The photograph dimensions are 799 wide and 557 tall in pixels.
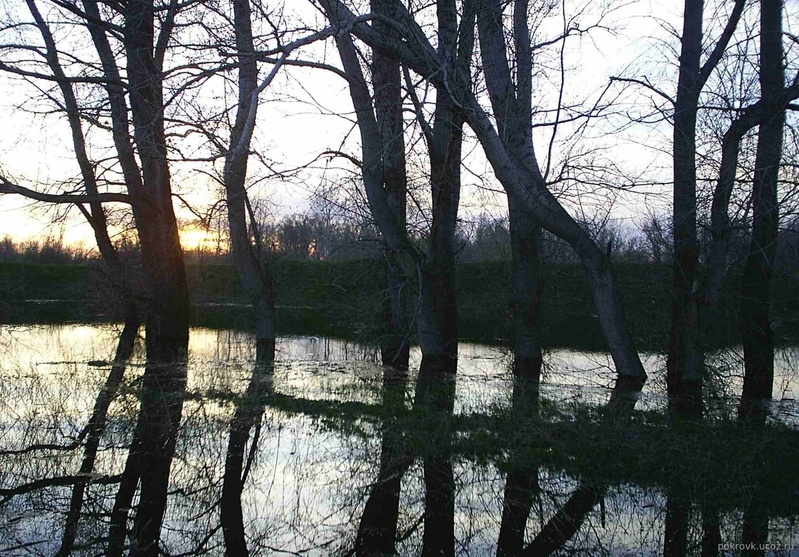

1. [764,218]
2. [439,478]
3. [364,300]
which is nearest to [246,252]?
[364,300]

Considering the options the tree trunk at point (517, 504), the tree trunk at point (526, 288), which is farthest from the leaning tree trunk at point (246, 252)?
the tree trunk at point (517, 504)

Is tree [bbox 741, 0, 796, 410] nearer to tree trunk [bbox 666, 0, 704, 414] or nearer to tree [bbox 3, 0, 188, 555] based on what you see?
tree trunk [bbox 666, 0, 704, 414]

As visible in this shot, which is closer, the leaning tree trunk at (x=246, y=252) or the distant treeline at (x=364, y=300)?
the leaning tree trunk at (x=246, y=252)

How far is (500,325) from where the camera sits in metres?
24.7

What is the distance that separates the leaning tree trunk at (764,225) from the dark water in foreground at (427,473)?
0.57 metres

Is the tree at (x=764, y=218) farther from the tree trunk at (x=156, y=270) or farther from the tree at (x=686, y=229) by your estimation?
the tree trunk at (x=156, y=270)

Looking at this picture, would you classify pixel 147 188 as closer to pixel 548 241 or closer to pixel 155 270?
pixel 155 270

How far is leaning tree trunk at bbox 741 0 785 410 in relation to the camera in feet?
30.5

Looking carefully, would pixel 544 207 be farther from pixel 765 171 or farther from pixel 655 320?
pixel 655 320

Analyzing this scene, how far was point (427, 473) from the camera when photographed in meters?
6.41

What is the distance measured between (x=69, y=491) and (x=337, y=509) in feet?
6.79

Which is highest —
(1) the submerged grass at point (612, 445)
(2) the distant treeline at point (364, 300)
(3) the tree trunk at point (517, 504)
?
(2) the distant treeline at point (364, 300)

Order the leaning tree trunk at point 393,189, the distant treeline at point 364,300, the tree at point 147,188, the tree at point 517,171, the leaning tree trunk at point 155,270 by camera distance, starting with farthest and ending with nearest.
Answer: the distant treeline at point 364,300 → the leaning tree trunk at point 393,189 → the tree at point 517,171 → the tree at point 147,188 → the leaning tree trunk at point 155,270

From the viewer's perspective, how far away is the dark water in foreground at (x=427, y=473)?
198 inches
